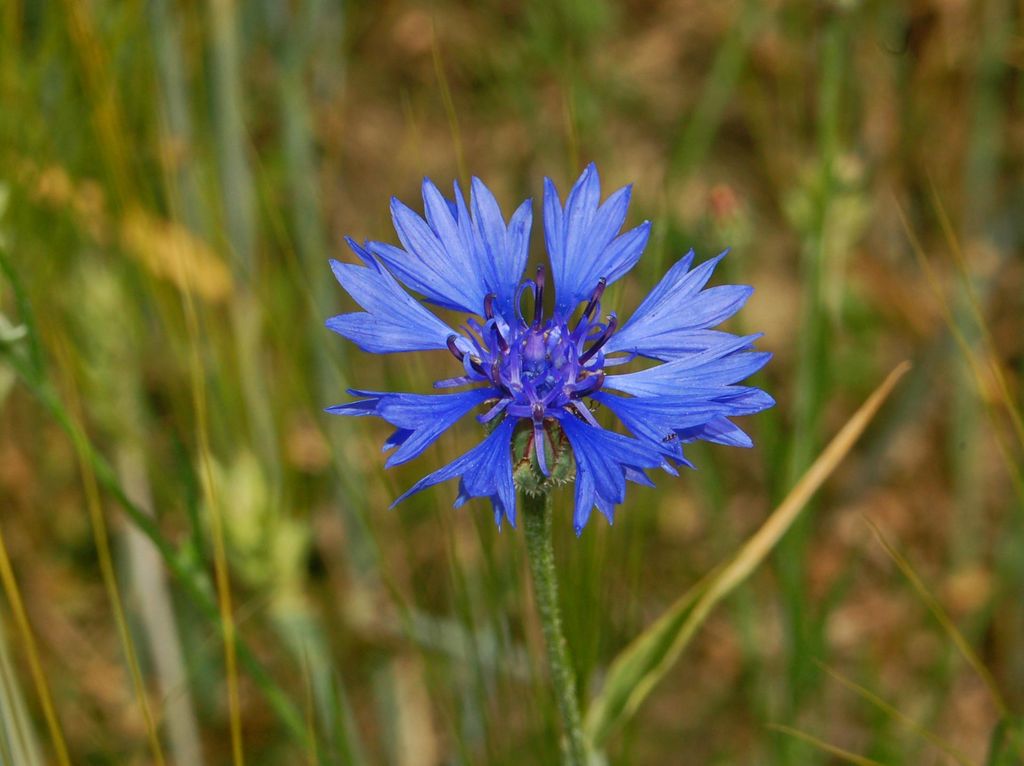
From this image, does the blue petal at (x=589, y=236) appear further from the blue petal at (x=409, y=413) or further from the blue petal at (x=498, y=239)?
the blue petal at (x=409, y=413)

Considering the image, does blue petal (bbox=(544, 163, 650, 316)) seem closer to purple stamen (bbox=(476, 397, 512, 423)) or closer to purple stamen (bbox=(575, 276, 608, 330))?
purple stamen (bbox=(575, 276, 608, 330))

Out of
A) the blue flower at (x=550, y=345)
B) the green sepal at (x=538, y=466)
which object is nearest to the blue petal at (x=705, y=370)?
the blue flower at (x=550, y=345)

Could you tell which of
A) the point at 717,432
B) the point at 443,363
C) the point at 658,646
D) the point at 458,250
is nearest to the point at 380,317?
the point at 458,250

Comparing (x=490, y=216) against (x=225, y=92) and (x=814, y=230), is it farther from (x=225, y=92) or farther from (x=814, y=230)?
(x=225, y=92)

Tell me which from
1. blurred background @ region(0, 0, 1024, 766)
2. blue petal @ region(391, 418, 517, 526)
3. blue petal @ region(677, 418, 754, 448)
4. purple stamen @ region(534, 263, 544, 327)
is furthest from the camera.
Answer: blurred background @ region(0, 0, 1024, 766)

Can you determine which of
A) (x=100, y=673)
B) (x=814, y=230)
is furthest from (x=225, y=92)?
(x=100, y=673)

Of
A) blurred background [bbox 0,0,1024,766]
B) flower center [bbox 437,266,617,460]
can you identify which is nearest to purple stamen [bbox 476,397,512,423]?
flower center [bbox 437,266,617,460]
